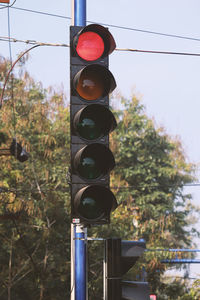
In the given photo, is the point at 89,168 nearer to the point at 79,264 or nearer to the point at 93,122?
the point at 93,122

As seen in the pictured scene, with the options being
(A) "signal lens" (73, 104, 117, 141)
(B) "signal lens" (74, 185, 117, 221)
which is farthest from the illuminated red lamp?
(B) "signal lens" (74, 185, 117, 221)

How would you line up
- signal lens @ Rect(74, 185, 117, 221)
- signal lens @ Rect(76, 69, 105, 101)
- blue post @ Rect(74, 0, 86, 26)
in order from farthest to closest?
blue post @ Rect(74, 0, 86, 26), signal lens @ Rect(76, 69, 105, 101), signal lens @ Rect(74, 185, 117, 221)

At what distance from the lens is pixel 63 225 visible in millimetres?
26188

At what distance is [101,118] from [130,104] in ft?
106

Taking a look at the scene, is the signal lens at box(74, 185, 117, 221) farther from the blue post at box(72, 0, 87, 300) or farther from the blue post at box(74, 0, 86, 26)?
the blue post at box(74, 0, 86, 26)

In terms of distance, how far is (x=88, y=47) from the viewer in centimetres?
467

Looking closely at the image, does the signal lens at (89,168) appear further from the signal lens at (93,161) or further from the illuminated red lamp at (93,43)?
the illuminated red lamp at (93,43)

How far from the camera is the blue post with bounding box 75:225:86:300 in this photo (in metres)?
4.65

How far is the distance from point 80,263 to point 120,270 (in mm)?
689

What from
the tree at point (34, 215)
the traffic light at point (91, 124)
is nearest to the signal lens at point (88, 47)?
the traffic light at point (91, 124)

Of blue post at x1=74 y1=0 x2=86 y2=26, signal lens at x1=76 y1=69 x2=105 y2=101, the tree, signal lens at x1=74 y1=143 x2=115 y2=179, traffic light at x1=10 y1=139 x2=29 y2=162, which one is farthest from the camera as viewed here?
the tree

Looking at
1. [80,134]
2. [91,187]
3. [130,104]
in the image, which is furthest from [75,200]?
[130,104]

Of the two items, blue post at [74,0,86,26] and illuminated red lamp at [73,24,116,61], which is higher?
blue post at [74,0,86,26]

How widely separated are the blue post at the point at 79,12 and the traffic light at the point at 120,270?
222 centimetres
